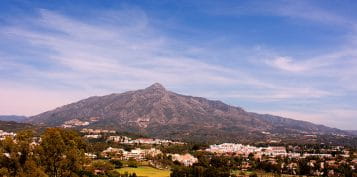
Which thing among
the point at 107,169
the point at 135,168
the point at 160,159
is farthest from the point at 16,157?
the point at 160,159

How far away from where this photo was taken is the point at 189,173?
70.9 metres

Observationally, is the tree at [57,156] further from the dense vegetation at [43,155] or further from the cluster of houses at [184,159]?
the cluster of houses at [184,159]

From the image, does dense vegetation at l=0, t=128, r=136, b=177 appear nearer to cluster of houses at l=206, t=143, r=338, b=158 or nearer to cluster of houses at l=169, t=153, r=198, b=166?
cluster of houses at l=169, t=153, r=198, b=166

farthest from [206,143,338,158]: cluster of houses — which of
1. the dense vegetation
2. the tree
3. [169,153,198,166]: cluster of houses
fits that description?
the tree

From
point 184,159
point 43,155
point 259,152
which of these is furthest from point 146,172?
point 259,152

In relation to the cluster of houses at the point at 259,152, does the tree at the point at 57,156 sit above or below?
above

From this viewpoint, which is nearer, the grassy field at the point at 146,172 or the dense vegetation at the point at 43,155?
the dense vegetation at the point at 43,155

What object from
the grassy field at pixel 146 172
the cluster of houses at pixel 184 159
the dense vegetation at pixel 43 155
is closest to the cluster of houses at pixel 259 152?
the cluster of houses at pixel 184 159

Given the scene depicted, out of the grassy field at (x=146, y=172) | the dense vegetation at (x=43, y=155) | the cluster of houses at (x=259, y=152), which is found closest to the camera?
the dense vegetation at (x=43, y=155)

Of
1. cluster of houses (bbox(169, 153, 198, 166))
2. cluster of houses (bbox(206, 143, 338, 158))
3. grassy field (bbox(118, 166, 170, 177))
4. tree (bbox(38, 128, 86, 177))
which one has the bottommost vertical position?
grassy field (bbox(118, 166, 170, 177))

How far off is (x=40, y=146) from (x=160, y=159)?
68.7 meters

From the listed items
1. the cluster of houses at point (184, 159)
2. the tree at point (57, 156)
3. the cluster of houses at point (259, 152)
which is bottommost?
the cluster of houses at point (184, 159)

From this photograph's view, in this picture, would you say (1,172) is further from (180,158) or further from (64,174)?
(180,158)

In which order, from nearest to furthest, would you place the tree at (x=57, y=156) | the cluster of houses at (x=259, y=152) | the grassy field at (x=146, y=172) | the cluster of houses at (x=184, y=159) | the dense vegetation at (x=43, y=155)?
the dense vegetation at (x=43, y=155) → the tree at (x=57, y=156) → the grassy field at (x=146, y=172) → the cluster of houses at (x=184, y=159) → the cluster of houses at (x=259, y=152)
